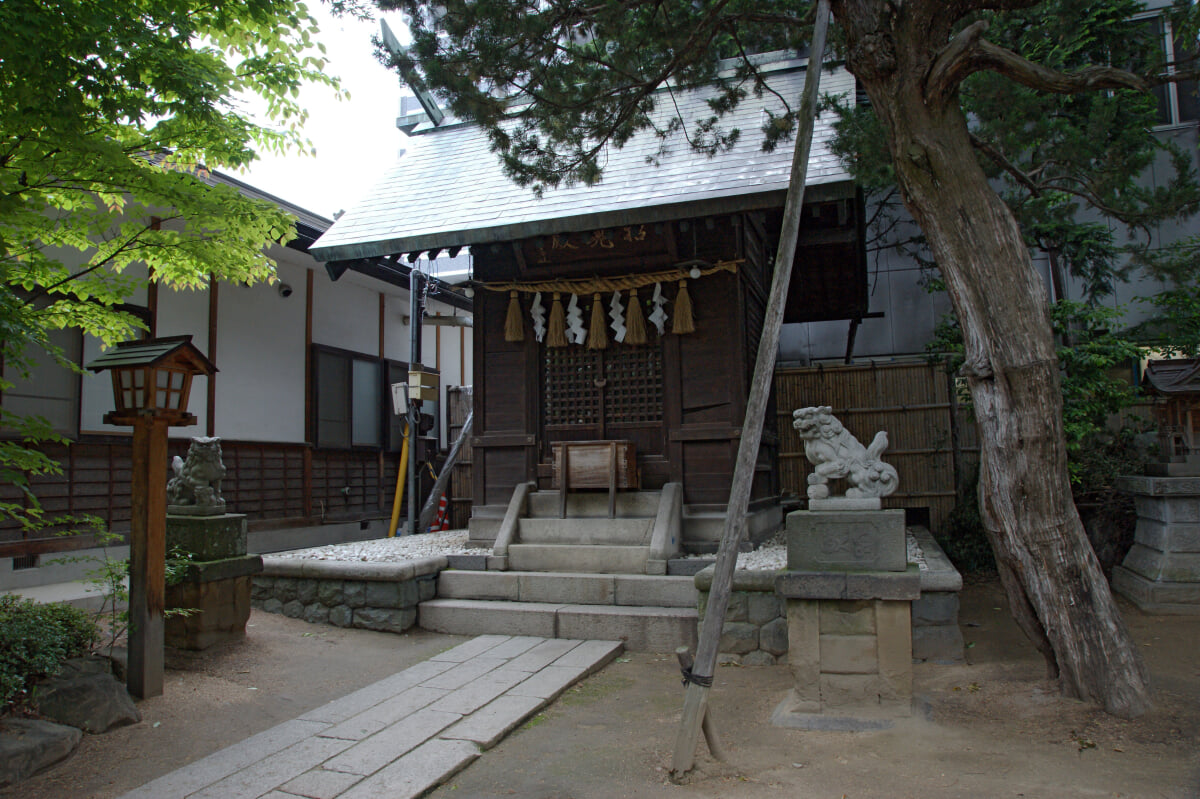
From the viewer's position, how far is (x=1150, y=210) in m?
6.70

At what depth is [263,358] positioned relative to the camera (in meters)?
12.7

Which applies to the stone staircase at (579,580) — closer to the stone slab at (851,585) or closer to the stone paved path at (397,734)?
the stone paved path at (397,734)

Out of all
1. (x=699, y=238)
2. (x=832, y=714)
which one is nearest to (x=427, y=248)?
(x=699, y=238)

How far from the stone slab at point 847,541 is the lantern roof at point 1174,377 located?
18.5 feet

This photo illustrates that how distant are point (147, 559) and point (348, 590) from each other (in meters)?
2.44

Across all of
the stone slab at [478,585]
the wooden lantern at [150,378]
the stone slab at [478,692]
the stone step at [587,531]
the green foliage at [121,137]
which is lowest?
the stone slab at [478,692]

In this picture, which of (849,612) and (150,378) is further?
(150,378)

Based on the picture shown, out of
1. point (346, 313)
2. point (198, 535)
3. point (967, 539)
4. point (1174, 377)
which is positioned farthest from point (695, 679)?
point (346, 313)

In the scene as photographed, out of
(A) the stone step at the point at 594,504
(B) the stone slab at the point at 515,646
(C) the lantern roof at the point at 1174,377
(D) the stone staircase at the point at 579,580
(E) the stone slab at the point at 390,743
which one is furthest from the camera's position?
(A) the stone step at the point at 594,504

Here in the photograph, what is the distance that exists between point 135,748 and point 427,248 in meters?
5.67

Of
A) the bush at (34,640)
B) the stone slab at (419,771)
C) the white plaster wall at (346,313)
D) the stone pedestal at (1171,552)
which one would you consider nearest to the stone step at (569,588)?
the stone slab at (419,771)

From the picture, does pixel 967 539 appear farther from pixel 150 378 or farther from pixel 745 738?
pixel 150 378

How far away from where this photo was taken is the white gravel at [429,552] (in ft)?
24.1

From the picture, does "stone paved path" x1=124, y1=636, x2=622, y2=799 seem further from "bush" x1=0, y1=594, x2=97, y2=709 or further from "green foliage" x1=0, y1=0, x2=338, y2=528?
"green foliage" x1=0, y1=0, x2=338, y2=528
